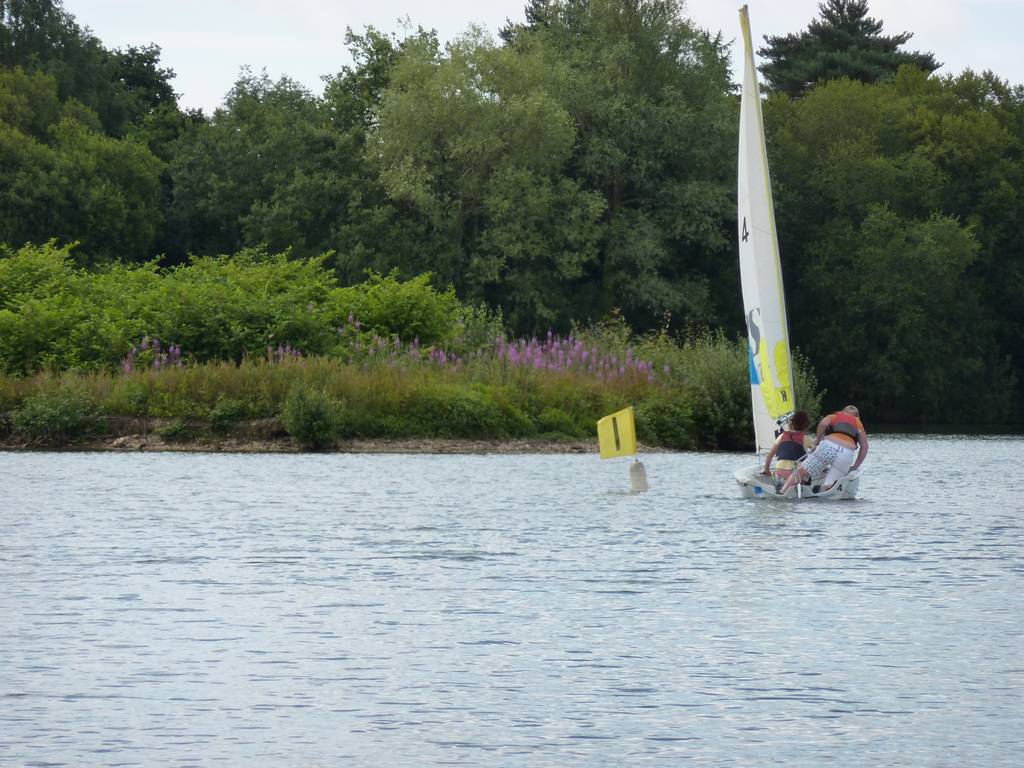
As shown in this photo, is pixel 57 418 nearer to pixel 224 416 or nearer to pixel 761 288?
pixel 224 416

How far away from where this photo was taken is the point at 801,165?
76438 millimetres

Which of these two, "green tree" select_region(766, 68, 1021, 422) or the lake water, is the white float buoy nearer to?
the lake water

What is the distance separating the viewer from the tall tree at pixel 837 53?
9225cm

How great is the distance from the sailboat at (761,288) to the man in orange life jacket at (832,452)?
1116 mm

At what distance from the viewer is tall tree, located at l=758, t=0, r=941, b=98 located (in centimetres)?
9225

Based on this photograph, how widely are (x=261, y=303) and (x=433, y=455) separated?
6.93 meters

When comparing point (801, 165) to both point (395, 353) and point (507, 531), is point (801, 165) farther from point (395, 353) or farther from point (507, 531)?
point (507, 531)

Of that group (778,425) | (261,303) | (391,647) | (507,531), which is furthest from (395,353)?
(391,647)

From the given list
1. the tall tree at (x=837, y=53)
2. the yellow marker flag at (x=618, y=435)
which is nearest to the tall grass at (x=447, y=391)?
the yellow marker flag at (x=618, y=435)

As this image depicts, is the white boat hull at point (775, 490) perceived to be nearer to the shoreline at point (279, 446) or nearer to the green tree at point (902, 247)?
the shoreline at point (279, 446)

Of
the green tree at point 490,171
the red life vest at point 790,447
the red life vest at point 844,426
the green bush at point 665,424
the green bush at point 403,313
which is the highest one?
the green tree at point 490,171

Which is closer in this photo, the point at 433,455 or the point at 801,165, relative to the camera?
the point at 433,455

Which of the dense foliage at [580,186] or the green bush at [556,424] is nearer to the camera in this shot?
the green bush at [556,424]

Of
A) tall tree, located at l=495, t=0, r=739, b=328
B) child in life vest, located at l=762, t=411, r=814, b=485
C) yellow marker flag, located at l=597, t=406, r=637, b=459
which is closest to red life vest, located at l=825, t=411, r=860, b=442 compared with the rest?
child in life vest, located at l=762, t=411, r=814, b=485
